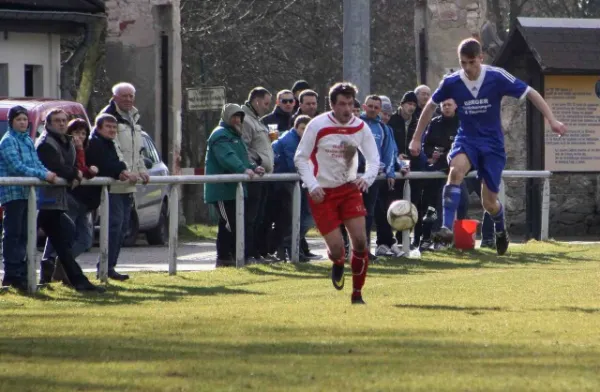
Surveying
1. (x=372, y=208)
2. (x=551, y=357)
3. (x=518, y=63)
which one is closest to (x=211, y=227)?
(x=518, y=63)

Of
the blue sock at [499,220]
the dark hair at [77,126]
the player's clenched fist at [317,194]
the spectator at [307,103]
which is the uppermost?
the spectator at [307,103]

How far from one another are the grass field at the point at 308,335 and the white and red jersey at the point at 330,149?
100cm

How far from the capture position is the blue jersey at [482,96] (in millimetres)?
15312

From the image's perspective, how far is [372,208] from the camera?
19.0 m

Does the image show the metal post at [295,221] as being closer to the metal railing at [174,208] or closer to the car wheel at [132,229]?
the metal railing at [174,208]

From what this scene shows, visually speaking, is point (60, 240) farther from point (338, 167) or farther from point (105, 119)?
point (338, 167)

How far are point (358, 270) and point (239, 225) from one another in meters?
4.44

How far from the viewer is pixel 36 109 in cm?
2027

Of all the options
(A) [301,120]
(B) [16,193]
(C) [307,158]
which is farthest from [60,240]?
(A) [301,120]

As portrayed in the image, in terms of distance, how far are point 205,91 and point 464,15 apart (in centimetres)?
467

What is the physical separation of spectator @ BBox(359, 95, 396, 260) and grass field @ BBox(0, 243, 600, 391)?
2.79 meters

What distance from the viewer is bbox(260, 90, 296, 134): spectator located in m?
19.2

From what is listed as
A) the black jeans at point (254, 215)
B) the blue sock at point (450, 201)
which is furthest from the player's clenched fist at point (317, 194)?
the black jeans at point (254, 215)

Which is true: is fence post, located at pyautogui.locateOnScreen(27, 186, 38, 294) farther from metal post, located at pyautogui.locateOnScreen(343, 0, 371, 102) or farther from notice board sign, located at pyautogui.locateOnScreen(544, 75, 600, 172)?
notice board sign, located at pyautogui.locateOnScreen(544, 75, 600, 172)
